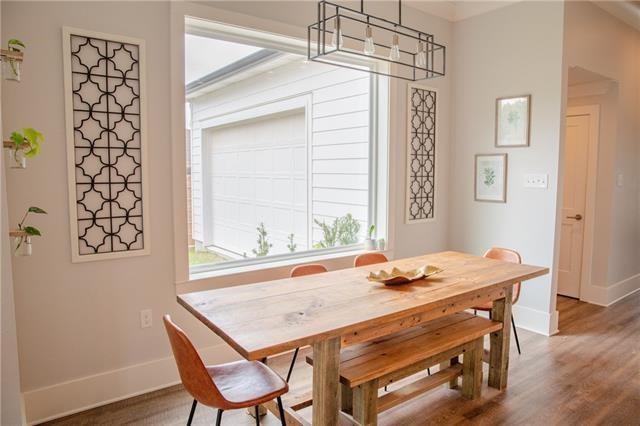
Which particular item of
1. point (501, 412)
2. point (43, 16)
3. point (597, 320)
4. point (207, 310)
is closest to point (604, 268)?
point (597, 320)

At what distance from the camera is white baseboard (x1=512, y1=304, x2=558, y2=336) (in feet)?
12.6

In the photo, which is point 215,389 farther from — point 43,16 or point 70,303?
point 43,16

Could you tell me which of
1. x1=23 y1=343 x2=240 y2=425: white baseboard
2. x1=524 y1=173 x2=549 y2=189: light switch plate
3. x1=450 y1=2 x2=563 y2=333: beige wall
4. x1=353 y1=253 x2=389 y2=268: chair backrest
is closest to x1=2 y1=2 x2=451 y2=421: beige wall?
x1=23 y1=343 x2=240 y2=425: white baseboard

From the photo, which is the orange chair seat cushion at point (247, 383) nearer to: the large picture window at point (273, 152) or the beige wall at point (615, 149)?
the large picture window at point (273, 152)

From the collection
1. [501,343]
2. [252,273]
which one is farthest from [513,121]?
[252,273]

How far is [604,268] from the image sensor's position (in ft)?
15.1

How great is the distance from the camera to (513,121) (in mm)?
4023

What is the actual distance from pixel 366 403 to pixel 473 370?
0.92m

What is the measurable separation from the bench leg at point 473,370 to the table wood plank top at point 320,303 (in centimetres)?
45

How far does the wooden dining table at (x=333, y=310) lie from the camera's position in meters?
1.75

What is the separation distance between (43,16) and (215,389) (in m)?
2.18

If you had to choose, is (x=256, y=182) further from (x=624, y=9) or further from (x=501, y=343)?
(x=624, y=9)

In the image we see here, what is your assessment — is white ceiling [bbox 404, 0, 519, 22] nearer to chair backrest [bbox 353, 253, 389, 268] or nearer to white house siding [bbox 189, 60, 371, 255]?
white house siding [bbox 189, 60, 371, 255]

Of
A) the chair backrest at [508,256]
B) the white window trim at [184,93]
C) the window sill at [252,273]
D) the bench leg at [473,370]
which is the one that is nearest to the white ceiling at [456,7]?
the white window trim at [184,93]
